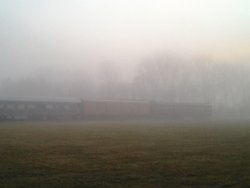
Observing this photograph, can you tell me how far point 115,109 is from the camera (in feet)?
207

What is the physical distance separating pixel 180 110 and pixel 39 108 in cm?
2833

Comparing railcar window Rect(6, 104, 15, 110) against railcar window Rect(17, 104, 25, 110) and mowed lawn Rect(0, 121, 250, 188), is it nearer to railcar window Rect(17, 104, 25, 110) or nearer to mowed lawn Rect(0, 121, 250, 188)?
railcar window Rect(17, 104, 25, 110)

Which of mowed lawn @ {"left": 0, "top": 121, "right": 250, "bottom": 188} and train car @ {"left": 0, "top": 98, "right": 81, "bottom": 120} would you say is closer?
mowed lawn @ {"left": 0, "top": 121, "right": 250, "bottom": 188}

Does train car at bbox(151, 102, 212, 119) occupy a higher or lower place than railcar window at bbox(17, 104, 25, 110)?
lower

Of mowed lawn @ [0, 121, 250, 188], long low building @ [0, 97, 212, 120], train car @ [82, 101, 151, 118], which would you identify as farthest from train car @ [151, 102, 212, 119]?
mowed lawn @ [0, 121, 250, 188]

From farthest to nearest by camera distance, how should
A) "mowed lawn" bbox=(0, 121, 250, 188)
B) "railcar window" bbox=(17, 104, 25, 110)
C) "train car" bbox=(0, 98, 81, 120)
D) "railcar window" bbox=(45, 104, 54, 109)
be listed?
"railcar window" bbox=(45, 104, 54, 109) < "railcar window" bbox=(17, 104, 25, 110) < "train car" bbox=(0, 98, 81, 120) < "mowed lawn" bbox=(0, 121, 250, 188)

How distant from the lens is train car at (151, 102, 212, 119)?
6819cm

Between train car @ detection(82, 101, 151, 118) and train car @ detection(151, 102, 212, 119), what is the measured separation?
7.04 ft

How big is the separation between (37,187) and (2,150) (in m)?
7.53

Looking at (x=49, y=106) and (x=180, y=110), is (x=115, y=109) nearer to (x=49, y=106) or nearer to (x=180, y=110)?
(x=49, y=106)

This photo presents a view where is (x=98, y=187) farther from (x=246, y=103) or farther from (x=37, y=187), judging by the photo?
(x=246, y=103)

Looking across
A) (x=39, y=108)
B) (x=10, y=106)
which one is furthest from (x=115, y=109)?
(x=10, y=106)

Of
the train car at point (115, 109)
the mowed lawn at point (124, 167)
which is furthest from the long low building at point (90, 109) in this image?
the mowed lawn at point (124, 167)

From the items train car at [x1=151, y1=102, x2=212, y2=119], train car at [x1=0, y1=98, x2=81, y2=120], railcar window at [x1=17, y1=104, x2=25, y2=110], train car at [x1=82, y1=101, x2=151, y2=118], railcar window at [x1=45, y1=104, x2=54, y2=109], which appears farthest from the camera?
train car at [x1=151, y1=102, x2=212, y2=119]
